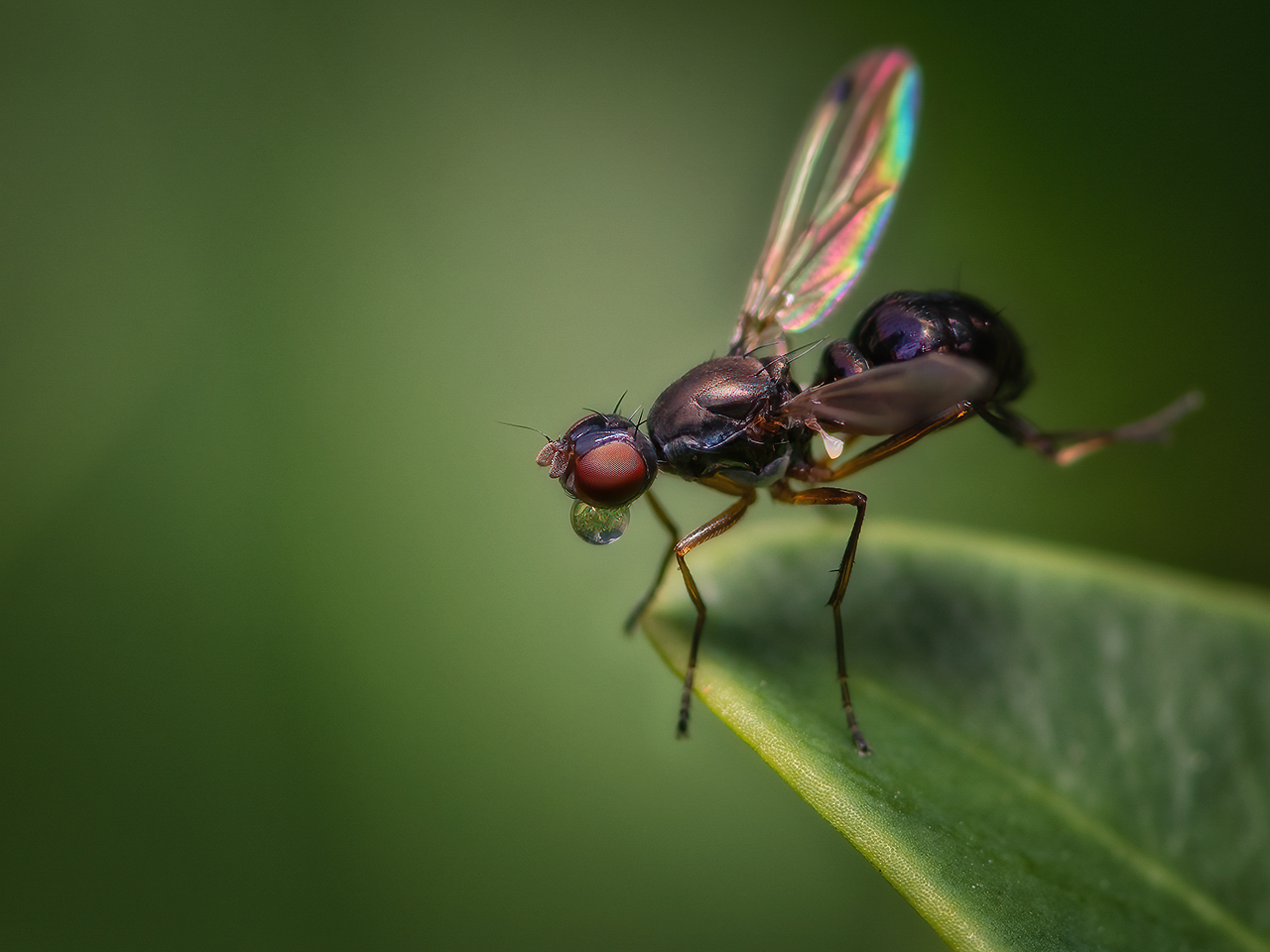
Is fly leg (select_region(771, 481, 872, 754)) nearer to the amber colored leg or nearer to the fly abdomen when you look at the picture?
the amber colored leg

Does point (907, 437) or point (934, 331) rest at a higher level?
point (934, 331)

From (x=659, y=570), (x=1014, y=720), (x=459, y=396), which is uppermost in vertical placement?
(x=459, y=396)

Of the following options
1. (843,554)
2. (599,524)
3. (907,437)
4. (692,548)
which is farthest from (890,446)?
(599,524)

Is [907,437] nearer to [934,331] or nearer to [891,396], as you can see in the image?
[934,331]

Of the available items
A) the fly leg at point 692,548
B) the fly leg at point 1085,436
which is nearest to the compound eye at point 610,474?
the fly leg at point 692,548

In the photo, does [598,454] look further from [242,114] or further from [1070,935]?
[242,114]

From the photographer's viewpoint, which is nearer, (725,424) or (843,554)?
(843,554)
